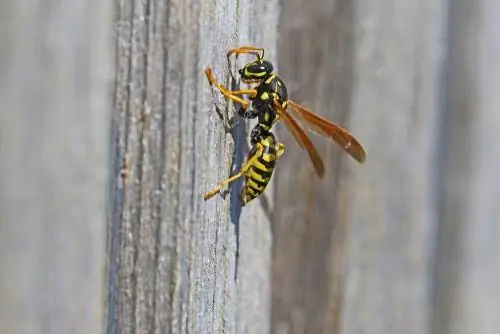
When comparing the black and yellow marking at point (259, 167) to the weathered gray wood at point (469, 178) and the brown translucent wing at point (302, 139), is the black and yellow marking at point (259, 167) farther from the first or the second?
the weathered gray wood at point (469, 178)

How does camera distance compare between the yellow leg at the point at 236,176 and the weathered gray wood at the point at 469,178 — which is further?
the weathered gray wood at the point at 469,178

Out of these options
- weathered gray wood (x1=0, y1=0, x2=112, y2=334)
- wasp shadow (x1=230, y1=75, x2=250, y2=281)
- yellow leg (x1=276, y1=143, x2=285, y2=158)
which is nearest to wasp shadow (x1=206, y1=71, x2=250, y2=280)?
wasp shadow (x1=230, y1=75, x2=250, y2=281)

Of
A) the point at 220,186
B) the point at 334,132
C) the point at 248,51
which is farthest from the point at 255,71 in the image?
the point at 220,186

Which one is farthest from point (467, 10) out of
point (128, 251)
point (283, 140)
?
point (128, 251)

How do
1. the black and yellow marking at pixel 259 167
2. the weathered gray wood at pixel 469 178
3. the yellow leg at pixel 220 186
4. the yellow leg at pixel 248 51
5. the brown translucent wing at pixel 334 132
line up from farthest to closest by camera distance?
the weathered gray wood at pixel 469 178 < the brown translucent wing at pixel 334 132 < the black and yellow marking at pixel 259 167 < the yellow leg at pixel 248 51 < the yellow leg at pixel 220 186

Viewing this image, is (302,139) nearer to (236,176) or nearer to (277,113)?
(277,113)

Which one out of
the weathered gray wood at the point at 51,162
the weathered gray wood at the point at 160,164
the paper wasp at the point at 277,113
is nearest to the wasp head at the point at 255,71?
the paper wasp at the point at 277,113

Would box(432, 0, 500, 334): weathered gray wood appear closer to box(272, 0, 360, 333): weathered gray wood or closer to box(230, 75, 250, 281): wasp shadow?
box(272, 0, 360, 333): weathered gray wood
